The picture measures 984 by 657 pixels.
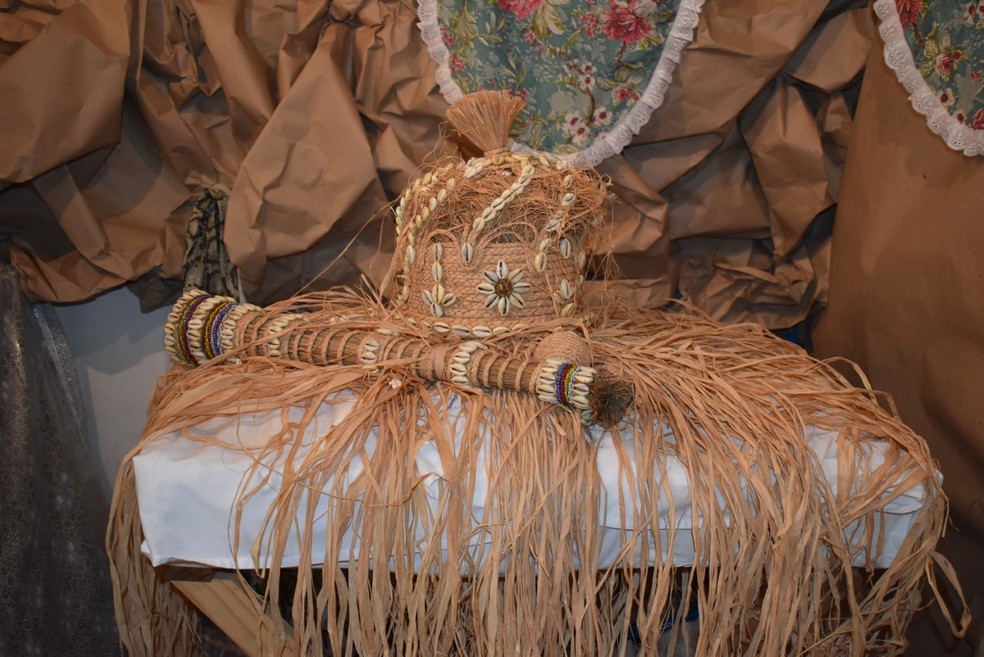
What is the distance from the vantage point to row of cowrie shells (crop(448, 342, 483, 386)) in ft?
2.48

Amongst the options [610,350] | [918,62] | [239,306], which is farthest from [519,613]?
[918,62]

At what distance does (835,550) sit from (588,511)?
0.72ft

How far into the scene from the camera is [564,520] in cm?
66

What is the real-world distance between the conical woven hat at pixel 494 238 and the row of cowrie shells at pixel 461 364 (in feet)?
0.18

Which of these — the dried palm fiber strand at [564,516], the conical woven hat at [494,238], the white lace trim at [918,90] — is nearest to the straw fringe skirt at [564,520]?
the dried palm fiber strand at [564,516]

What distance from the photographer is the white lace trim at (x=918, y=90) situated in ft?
2.83

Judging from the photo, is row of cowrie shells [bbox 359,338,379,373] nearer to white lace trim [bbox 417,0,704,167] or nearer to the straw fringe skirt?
the straw fringe skirt

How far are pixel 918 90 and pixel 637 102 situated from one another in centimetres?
33

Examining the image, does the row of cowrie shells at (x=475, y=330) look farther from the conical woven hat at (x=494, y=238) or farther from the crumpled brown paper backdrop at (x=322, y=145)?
the crumpled brown paper backdrop at (x=322, y=145)

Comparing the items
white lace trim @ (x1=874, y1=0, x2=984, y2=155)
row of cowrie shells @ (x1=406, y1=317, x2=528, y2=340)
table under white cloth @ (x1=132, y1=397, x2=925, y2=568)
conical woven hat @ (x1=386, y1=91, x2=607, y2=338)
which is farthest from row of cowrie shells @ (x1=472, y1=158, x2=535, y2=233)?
white lace trim @ (x1=874, y1=0, x2=984, y2=155)

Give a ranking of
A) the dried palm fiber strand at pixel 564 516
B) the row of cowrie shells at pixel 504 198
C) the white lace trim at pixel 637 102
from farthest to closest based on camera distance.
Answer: the white lace trim at pixel 637 102 < the row of cowrie shells at pixel 504 198 < the dried palm fiber strand at pixel 564 516

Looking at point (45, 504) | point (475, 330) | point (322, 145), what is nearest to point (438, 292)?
point (475, 330)

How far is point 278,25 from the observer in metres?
1.08

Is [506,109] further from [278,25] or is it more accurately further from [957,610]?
[957,610]
